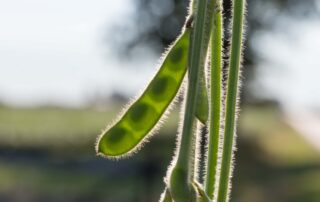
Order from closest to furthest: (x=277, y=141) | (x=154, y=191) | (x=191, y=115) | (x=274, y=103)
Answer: (x=191, y=115) < (x=154, y=191) < (x=277, y=141) < (x=274, y=103)

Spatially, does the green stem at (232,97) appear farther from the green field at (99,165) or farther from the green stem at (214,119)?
the green field at (99,165)

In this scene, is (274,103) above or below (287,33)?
below

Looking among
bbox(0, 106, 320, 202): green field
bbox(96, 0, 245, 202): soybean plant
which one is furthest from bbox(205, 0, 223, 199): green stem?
bbox(0, 106, 320, 202): green field

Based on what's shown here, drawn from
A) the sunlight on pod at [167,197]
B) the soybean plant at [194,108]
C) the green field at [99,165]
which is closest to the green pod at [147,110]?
the soybean plant at [194,108]

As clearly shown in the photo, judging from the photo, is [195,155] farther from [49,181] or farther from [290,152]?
[290,152]

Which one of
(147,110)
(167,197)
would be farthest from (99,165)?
(167,197)

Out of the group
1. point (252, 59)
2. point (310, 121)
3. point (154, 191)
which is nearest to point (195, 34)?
point (154, 191)

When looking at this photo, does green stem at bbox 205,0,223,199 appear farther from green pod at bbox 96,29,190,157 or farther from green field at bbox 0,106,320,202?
green field at bbox 0,106,320,202
